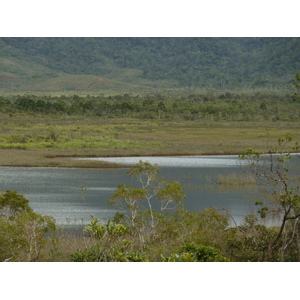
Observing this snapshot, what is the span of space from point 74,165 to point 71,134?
1579 cm

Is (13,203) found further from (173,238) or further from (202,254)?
(202,254)

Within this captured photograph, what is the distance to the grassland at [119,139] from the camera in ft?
134

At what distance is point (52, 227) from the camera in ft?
49.3

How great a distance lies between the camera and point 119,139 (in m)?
49.1

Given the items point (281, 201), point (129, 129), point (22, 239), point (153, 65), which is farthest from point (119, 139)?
point (153, 65)

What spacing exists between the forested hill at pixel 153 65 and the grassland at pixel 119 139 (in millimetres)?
77218

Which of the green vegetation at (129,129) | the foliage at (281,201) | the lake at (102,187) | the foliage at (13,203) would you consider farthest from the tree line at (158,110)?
the foliage at (281,201)

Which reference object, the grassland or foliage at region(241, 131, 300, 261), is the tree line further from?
foliage at region(241, 131, 300, 261)

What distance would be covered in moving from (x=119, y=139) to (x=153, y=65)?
135470 millimetres

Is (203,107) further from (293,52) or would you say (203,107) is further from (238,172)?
(293,52)

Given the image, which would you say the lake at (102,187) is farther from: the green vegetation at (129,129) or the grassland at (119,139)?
the green vegetation at (129,129)

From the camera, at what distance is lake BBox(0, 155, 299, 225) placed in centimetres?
2248

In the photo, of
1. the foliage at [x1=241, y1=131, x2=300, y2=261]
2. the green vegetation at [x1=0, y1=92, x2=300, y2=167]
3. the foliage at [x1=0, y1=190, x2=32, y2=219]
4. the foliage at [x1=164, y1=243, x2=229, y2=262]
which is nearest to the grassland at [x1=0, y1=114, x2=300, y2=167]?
the green vegetation at [x1=0, y1=92, x2=300, y2=167]

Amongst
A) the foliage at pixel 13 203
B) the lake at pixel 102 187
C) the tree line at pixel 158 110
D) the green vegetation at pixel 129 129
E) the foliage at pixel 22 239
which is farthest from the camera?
the tree line at pixel 158 110
